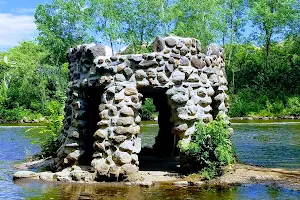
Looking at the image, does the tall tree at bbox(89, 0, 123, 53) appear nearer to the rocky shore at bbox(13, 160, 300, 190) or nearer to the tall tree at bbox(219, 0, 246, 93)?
the tall tree at bbox(219, 0, 246, 93)

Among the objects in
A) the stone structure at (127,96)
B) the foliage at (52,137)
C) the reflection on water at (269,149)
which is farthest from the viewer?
the foliage at (52,137)

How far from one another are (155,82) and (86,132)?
2488mm

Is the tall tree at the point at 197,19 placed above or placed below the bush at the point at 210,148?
above

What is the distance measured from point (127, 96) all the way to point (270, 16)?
41979 millimetres

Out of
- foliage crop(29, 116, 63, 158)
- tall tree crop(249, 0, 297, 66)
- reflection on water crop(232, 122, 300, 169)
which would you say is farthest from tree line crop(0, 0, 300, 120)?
foliage crop(29, 116, 63, 158)

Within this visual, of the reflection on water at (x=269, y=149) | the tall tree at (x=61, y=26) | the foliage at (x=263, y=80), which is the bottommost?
the reflection on water at (x=269, y=149)

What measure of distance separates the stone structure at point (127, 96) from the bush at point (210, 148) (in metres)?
0.55

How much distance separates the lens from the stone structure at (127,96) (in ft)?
40.9

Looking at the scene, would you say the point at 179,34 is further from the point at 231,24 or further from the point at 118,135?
the point at 118,135

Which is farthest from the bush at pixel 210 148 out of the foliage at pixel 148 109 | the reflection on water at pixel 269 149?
the foliage at pixel 148 109

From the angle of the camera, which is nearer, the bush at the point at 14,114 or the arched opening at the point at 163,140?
the arched opening at the point at 163,140

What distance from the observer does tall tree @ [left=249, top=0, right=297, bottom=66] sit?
52.0 metres

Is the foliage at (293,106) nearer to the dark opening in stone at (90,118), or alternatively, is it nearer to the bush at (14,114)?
the bush at (14,114)

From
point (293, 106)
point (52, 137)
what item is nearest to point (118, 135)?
point (52, 137)
